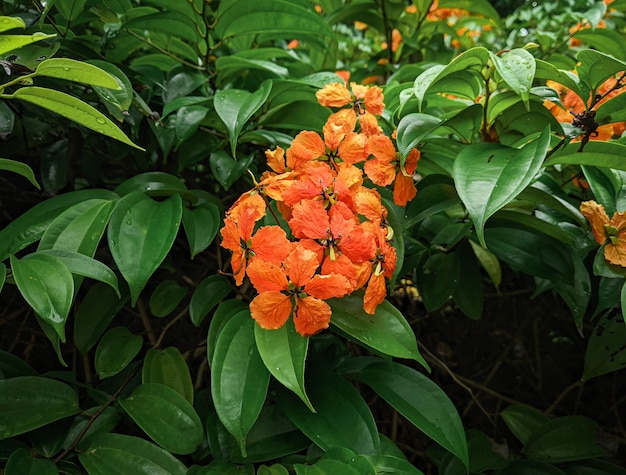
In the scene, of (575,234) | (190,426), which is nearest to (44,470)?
(190,426)

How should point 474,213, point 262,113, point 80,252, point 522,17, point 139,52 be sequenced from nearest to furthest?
point 474,213 < point 80,252 < point 262,113 < point 139,52 < point 522,17

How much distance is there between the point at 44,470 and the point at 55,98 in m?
0.46

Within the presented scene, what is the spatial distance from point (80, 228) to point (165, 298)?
0.77 feet

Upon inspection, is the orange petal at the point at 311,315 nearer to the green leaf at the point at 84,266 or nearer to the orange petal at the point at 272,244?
the orange petal at the point at 272,244

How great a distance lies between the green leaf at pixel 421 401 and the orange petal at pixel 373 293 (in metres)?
0.18

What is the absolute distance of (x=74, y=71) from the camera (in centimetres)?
56

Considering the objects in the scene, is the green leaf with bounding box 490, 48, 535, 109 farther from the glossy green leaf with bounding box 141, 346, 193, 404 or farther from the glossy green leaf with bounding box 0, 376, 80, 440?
the glossy green leaf with bounding box 0, 376, 80, 440

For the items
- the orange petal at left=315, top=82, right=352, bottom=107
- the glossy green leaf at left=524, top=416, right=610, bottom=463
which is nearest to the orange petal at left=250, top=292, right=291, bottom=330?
the orange petal at left=315, top=82, right=352, bottom=107

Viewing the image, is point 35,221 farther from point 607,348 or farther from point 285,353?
point 607,348

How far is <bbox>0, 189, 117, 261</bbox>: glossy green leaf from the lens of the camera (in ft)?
2.25

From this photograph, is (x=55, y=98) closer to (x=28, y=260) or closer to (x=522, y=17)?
(x=28, y=260)

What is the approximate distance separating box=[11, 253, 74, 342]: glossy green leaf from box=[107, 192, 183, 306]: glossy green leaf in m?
0.07

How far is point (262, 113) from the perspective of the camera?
0.92 m

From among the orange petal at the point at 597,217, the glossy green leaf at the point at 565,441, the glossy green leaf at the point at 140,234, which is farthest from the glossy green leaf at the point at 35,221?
the glossy green leaf at the point at 565,441
